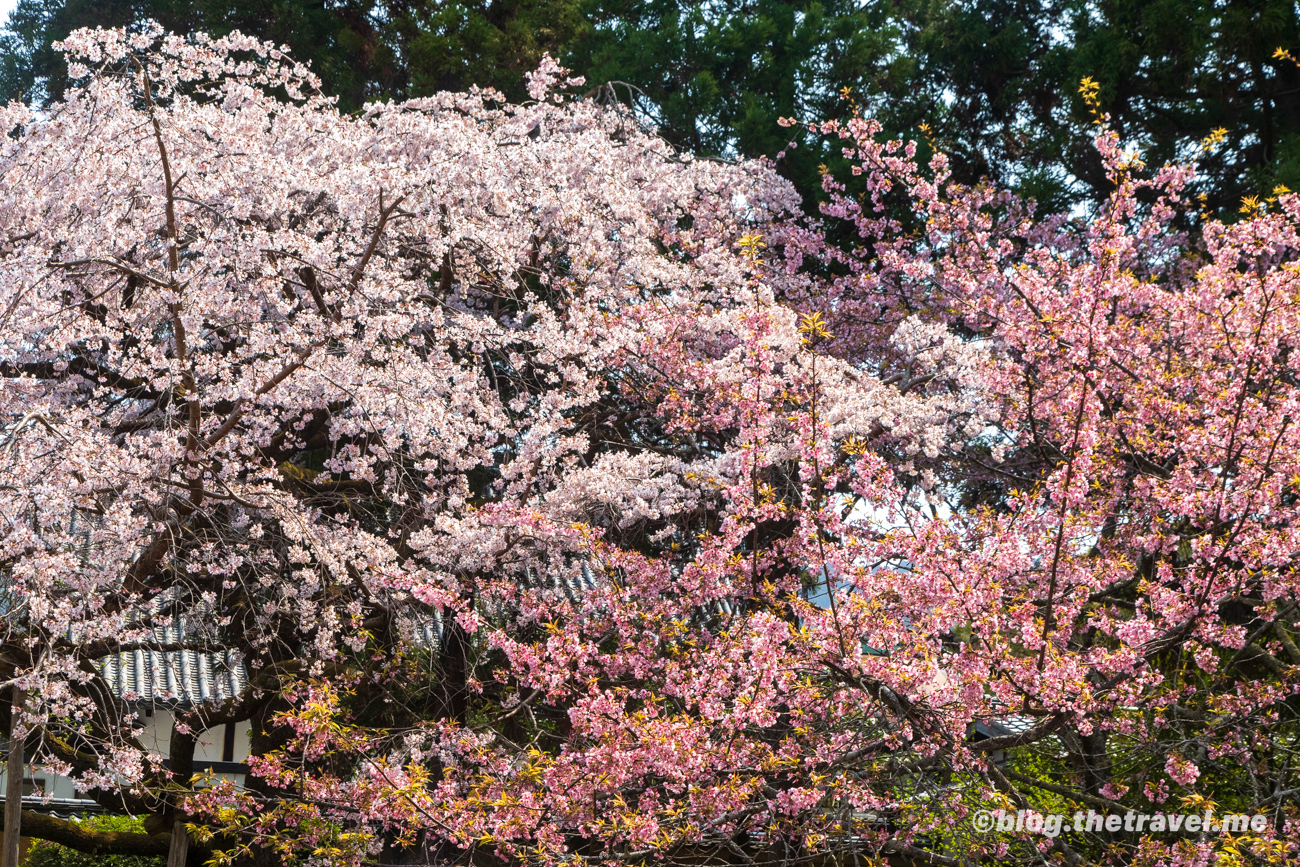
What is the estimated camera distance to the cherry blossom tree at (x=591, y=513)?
452cm

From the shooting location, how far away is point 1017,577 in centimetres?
505

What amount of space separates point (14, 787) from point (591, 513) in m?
3.38

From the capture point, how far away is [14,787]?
511cm

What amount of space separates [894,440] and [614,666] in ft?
8.82

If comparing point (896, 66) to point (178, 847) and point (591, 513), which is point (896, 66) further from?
point (178, 847)

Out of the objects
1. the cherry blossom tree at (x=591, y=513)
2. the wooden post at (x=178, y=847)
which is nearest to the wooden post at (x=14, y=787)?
the cherry blossom tree at (x=591, y=513)

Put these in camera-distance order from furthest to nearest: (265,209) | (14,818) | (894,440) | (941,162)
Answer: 1. (941,162)
2. (894,440)
3. (265,209)
4. (14,818)

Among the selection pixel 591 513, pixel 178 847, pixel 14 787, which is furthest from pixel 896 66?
pixel 14 787

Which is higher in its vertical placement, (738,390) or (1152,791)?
(738,390)

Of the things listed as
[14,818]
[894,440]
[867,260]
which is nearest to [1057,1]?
[867,260]

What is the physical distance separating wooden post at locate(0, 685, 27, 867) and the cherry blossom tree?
0.15 m

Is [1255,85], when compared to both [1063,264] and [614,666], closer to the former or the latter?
[1063,264]

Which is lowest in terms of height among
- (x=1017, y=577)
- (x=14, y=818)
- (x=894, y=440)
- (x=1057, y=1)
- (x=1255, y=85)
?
(x=14, y=818)

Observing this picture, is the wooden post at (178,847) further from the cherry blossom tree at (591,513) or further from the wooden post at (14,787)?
the wooden post at (14,787)
